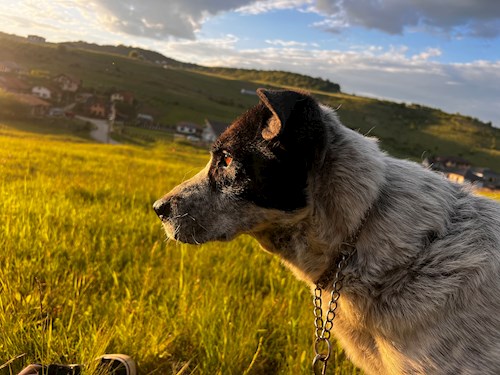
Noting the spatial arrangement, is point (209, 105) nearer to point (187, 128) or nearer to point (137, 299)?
point (187, 128)

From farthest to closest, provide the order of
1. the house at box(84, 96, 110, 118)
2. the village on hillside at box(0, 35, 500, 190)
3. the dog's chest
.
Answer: the house at box(84, 96, 110, 118)
the village on hillside at box(0, 35, 500, 190)
the dog's chest

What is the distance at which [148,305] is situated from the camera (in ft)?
14.0

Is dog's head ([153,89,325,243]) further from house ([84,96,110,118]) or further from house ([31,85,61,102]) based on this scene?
house ([31,85,61,102])

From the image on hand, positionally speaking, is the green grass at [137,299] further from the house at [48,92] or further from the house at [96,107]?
the house at [48,92]

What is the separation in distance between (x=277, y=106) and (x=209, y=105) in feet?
509

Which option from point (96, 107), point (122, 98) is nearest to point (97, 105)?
point (96, 107)

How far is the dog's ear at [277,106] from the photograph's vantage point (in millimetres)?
2715

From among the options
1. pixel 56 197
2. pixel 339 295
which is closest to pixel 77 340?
pixel 339 295

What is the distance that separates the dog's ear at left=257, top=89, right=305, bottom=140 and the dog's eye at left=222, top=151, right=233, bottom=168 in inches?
15.0

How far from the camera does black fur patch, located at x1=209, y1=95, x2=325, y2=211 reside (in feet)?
9.45

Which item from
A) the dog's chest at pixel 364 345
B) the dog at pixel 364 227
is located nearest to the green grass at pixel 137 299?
the dog's chest at pixel 364 345

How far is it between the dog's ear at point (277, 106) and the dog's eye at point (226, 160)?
1.25 ft

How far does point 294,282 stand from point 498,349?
3065 millimetres

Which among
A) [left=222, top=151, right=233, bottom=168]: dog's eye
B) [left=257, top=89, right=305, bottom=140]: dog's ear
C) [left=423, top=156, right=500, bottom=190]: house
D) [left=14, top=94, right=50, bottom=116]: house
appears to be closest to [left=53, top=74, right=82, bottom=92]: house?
[left=14, top=94, right=50, bottom=116]: house
